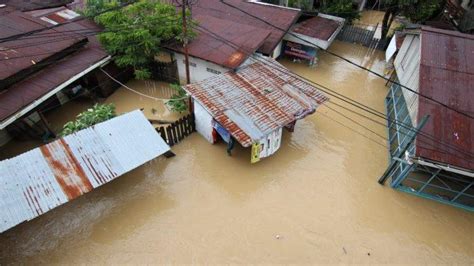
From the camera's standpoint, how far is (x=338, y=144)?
42.8 feet

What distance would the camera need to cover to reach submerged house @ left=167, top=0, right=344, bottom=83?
46.2 ft

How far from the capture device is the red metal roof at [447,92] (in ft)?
29.7

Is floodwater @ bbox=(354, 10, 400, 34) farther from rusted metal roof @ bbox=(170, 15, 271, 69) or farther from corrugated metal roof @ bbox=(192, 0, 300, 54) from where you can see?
rusted metal roof @ bbox=(170, 15, 271, 69)

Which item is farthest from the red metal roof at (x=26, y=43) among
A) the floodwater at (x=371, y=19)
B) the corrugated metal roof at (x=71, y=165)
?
the floodwater at (x=371, y=19)

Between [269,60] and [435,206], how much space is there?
9.52 m

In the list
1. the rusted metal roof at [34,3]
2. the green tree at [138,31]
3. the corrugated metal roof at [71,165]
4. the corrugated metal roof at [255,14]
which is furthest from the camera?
the rusted metal roof at [34,3]

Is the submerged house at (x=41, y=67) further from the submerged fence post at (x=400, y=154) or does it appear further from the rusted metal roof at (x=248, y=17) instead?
the submerged fence post at (x=400, y=154)

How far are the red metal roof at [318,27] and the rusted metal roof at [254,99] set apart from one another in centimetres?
597

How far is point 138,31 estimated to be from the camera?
13148 mm

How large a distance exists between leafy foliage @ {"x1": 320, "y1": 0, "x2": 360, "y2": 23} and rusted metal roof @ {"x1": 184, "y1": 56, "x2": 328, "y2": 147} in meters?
11.3

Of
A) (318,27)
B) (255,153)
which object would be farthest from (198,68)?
(318,27)

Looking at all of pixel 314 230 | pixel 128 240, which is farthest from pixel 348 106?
pixel 128 240

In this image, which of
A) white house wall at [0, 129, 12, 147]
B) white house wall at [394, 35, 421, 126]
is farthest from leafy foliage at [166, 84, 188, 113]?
white house wall at [394, 35, 421, 126]

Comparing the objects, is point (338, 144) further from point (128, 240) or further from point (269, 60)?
point (128, 240)
